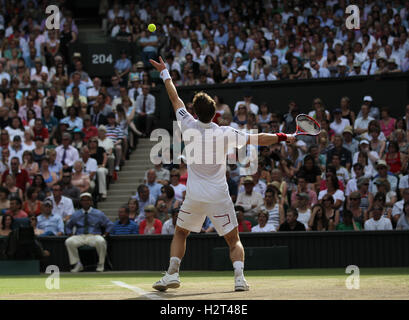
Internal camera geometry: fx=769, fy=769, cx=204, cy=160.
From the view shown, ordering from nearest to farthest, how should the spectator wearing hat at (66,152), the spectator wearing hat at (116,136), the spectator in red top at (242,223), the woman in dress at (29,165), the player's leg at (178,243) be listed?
the player's leg at (178,243)
the spectator in red top at (242,223)
the woman in dress at (29,165)
the spectator wearing hat at (66,152)
the spectator wearing hat at (116,136)

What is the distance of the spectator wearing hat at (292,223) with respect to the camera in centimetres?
1455

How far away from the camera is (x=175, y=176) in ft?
55.3

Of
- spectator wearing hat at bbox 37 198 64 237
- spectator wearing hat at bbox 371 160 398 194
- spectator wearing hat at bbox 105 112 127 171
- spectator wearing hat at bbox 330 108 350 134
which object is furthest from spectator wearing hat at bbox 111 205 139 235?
spectator wearing hat at bbox 330 108 350 134

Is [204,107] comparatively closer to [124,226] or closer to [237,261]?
[237,261]

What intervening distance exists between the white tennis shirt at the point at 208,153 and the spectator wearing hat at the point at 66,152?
1021 centimetres

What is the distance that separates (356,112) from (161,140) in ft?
16.0

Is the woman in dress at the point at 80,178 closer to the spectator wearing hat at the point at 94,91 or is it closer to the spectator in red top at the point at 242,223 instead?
the spectator wearing hat at the point at 94,91

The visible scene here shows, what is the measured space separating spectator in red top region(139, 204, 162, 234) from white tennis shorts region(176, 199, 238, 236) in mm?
6668

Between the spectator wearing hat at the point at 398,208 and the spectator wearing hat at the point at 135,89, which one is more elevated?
the spectator wearing hat at the point at 135,89

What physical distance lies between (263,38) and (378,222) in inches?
330

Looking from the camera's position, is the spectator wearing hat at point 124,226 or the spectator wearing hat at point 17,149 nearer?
the spectator wearing hat at point 124,226

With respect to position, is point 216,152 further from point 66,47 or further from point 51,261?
point 66,47

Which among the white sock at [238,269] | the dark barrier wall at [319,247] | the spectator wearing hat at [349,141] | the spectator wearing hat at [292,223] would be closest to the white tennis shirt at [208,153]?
the white sock at [238,269]

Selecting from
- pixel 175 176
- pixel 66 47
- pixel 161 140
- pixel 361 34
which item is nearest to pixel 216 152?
pixel 175 176
